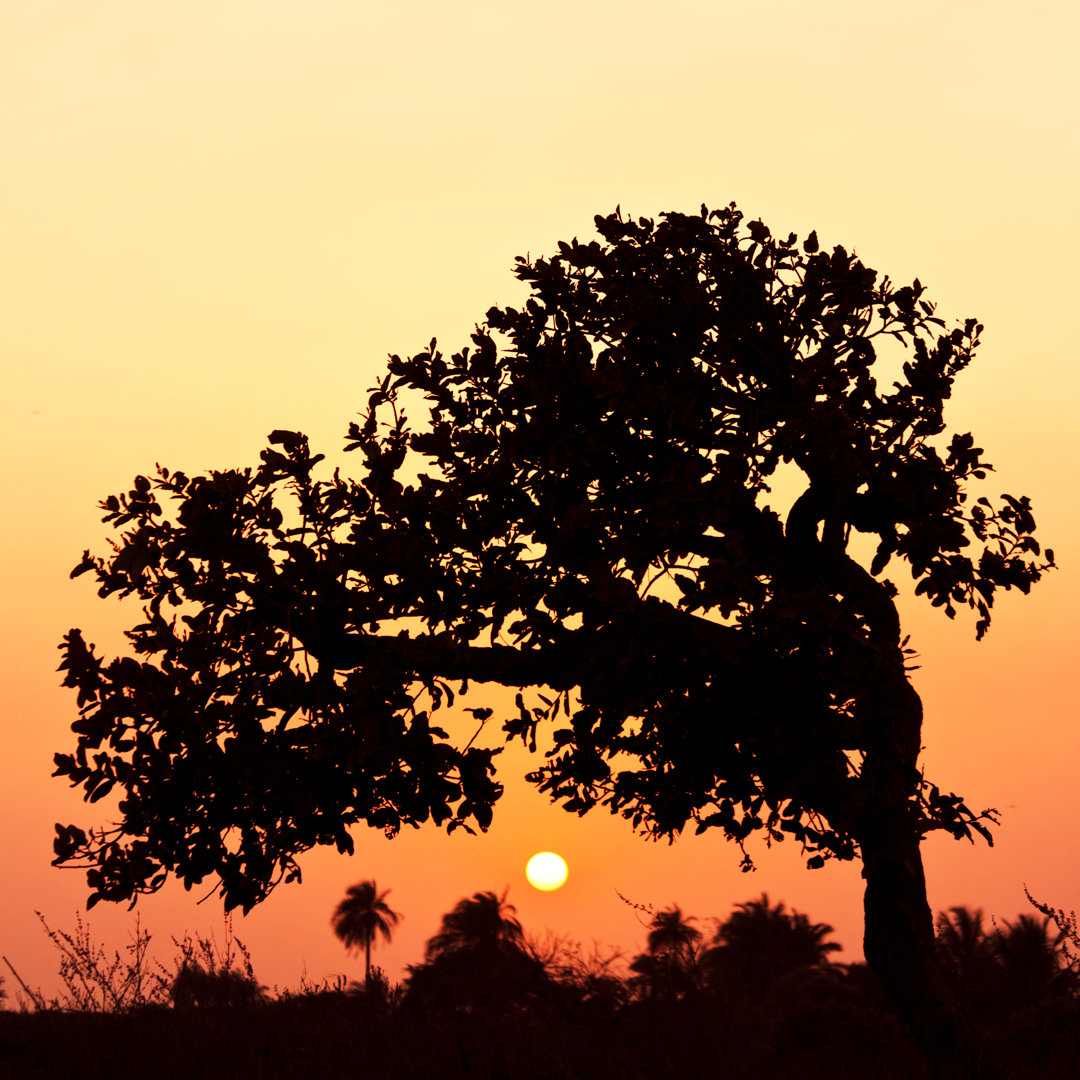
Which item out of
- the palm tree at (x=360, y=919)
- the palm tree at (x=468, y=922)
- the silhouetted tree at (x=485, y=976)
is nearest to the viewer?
the silhouetted tree at (x=485, y=976)

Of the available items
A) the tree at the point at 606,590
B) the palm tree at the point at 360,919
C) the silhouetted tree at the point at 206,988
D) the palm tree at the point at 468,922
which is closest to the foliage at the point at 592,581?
the tree at the point at 606,590

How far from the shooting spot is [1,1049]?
47.2 ft

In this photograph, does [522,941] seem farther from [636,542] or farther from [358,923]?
[358,923]

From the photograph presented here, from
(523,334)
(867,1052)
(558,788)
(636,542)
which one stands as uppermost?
(523,334)

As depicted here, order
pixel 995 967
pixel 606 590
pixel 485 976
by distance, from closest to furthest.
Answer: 1. pixel 606 590
2. pixel 485 976
3. pixel 995 967

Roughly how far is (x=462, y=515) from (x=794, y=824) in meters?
5.31

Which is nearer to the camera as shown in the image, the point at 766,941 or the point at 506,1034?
the point at 506,1034

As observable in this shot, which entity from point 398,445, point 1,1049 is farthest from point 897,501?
point 1,1049

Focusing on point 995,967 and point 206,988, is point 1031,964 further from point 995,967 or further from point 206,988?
point 206,988

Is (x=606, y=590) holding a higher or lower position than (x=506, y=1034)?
higher

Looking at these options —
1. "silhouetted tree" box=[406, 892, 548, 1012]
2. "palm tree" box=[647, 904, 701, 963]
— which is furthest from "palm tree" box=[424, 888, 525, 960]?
"palm tree" box=[647, 904, 701, 963]

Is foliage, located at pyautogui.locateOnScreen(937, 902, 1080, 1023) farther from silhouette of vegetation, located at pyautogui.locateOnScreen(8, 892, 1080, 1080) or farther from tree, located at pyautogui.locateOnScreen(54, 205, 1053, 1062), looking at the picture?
tree, located at pyautogui.locateOnScreen(54, 205, 1053, 1062)

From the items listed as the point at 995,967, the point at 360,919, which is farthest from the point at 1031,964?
the point at 360,919

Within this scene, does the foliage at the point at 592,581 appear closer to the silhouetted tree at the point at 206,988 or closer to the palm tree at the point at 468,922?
the silhouetted tree at the point at 206,988
